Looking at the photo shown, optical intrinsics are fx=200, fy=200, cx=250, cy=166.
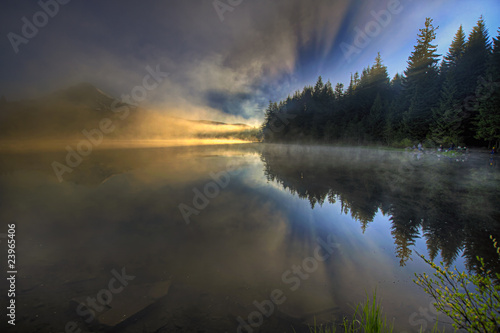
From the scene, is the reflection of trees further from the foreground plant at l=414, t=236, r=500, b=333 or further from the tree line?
the tree line

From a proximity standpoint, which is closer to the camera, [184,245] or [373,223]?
[184,245]

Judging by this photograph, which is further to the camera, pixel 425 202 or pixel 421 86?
pixel 421 86

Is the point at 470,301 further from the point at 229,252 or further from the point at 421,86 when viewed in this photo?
the point at 421,86

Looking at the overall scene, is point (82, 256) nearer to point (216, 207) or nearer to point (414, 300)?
point (216, 207)

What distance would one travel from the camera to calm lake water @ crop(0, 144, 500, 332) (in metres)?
4.41

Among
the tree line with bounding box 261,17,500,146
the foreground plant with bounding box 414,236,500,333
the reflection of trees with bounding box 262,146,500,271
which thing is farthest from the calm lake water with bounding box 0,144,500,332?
the tree line with bounding box 261,17,500,146

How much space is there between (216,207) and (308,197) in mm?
6001

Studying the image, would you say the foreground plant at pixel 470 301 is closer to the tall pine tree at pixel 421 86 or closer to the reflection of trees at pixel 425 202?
the reflection of trees at pixel 425 202

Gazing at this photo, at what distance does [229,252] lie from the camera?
692cm

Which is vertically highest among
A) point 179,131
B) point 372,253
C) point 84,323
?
point 179,131

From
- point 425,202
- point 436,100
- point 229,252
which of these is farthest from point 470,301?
point 436,100

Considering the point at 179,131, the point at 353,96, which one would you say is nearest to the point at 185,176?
the point at 353,96

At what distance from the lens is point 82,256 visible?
648cm

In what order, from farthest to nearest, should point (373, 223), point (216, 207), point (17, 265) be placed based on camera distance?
1. point (216, 207)
2. point (373, 223)
3. point (17, 265)
